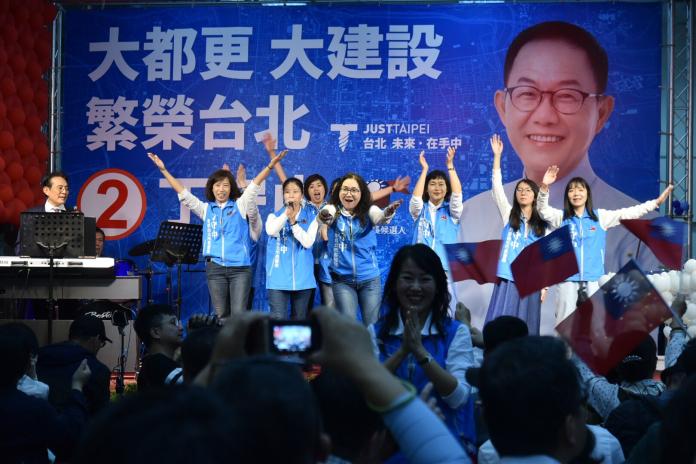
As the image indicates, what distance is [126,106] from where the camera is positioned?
444 inches

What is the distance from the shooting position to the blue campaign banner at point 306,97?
1084 centimetres

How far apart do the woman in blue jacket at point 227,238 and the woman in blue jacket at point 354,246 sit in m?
1.00

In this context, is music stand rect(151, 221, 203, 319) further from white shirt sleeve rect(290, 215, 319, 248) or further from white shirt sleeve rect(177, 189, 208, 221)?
white shirt sleeve rect(290, 215, 319, 248)

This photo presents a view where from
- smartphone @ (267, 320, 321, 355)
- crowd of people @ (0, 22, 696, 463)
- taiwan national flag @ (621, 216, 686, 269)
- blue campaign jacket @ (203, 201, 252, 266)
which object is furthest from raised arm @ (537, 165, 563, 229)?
smartphone @ (267, 320, 321, 355)

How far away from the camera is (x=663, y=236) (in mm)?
5801

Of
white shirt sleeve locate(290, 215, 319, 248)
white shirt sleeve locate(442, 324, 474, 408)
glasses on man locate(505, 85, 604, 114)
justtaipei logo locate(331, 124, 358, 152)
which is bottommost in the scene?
white shirt sleeve locate(442, 324, 474, 408)

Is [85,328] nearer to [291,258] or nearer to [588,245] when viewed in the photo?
[291,258]

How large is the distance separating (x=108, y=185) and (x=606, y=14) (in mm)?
6010

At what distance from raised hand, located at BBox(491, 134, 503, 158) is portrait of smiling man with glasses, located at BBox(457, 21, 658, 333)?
0.20 metres

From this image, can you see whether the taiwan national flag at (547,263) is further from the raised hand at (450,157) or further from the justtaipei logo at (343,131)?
the justtaipei logo at (343,131)

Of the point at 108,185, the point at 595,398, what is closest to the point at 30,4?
the point at 108,185

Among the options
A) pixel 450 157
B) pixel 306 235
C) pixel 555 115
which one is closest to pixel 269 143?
pixel 306 235

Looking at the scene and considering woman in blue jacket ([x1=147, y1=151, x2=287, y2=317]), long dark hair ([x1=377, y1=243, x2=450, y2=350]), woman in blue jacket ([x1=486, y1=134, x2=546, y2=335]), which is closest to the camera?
long dark hair ([x1=377, y1=243, x2=450, y2=350])

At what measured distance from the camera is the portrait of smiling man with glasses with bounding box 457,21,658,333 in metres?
10.8
